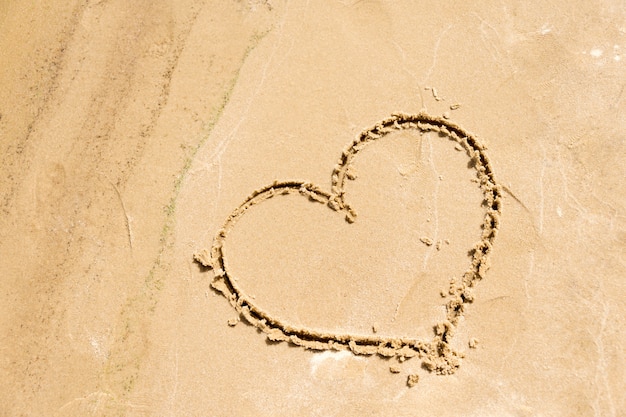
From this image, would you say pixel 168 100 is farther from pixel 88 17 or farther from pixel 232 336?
pixel 232 336

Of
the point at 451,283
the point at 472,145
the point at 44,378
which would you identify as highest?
the point at 472,145

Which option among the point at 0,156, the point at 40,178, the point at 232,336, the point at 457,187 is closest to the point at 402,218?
the point at 457,187

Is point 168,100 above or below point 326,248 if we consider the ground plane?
above
